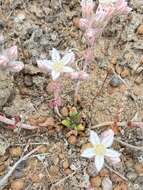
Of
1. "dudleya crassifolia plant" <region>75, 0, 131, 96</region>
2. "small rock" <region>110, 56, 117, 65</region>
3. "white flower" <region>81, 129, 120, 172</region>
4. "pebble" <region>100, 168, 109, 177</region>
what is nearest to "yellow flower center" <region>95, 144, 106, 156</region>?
"white flower" <region>81, 129, 120, 172</region>

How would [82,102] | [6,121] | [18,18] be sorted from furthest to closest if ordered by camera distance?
[18,18] → [82,102] → [6,121]

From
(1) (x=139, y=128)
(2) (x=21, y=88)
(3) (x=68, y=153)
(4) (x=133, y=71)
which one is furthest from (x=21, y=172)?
(4) (x=133, y=71)

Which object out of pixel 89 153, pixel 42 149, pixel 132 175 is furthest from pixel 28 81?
pixel 132 175

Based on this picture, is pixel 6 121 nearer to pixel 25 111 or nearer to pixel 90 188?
pixel 25 111

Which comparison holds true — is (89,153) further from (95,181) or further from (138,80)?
(138,80)

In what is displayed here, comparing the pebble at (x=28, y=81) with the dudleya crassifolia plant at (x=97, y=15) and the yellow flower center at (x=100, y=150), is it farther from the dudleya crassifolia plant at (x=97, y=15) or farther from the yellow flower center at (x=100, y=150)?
the yellow flower center at (x=100, y=150)
